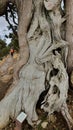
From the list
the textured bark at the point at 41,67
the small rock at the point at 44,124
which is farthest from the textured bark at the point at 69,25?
the small rock at the point at 44,124

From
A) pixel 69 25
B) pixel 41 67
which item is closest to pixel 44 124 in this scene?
pixel 41 67

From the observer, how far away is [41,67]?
3.33 metres

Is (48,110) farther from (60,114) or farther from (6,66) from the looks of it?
(6,66)

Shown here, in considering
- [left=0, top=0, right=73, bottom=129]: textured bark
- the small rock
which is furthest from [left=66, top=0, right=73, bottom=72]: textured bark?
the small rock

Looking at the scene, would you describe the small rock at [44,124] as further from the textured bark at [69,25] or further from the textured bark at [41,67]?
the textured bark at [69,25]

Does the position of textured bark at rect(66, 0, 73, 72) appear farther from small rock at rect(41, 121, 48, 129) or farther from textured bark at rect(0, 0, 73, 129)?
small rock at rect(41, 121, 48, 129)

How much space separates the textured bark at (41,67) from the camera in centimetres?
324

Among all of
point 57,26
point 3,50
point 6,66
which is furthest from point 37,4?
point 3,50

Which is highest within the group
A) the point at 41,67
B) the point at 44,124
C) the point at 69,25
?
the point at 69,25

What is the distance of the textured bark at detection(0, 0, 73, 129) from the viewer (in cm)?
324

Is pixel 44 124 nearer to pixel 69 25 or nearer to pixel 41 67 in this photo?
pixel 41 67

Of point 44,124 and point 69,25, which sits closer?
point 44,124

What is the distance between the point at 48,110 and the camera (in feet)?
10.6

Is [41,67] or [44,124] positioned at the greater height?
[41,67]
